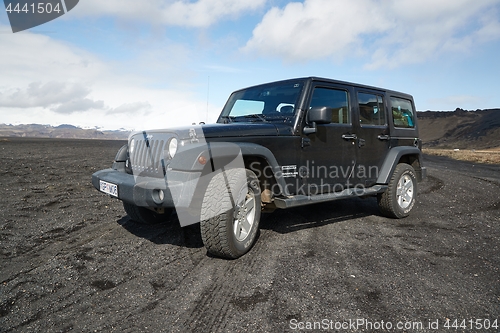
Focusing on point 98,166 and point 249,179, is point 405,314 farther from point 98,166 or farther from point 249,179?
point 98,166

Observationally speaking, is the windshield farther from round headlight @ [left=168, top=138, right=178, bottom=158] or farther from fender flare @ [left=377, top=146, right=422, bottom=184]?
fender flare @ [left=377, top=146, right=422, bottom=184]

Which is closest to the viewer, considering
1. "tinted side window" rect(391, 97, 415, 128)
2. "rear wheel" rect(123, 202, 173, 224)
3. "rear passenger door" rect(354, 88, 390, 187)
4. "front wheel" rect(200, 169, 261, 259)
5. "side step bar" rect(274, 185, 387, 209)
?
"front wheel" rect(200, 169, 261, 259)

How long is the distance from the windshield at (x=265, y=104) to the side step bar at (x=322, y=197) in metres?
0.99

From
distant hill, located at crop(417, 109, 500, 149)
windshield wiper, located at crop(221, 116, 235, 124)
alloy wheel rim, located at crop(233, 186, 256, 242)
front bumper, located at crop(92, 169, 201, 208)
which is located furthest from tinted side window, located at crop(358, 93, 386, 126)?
distant hill, located at crop(417, 109, 500, 149)

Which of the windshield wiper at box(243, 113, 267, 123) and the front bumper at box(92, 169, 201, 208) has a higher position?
the windshield wiper at box(243, 113, 267, 123)

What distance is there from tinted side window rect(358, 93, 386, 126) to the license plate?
3519 millimetres

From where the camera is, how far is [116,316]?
2523mm

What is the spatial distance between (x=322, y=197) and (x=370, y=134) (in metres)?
1.49

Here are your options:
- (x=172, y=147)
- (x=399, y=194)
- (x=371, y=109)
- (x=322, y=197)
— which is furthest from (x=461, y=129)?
(x=172, y=147)

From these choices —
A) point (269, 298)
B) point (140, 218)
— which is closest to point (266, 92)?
point (140, 218)

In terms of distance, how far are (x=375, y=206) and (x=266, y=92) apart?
11.2 ft

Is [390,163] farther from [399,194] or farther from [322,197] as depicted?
[322,197]

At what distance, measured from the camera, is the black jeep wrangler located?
3311 mm

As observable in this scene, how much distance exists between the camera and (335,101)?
478 centimetres
